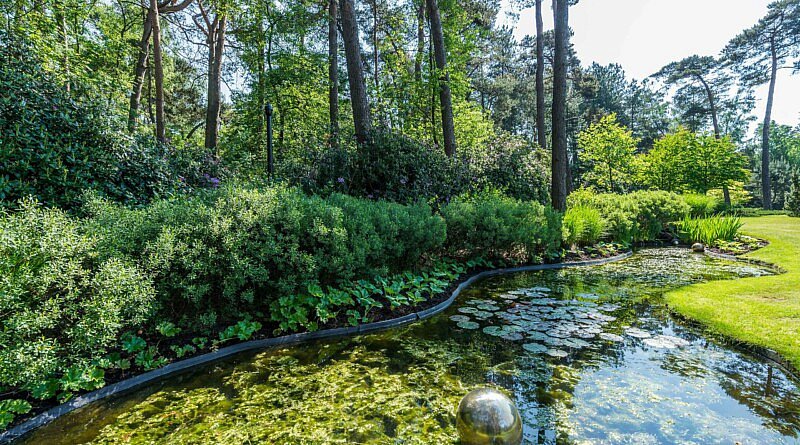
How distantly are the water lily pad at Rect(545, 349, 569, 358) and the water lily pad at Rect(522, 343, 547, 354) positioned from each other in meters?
0.05

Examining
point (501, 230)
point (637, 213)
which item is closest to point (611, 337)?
point (501, 230)

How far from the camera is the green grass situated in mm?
3246

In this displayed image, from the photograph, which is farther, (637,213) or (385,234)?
(637,213)

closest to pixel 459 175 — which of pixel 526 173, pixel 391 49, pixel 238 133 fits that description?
pixel 526 173

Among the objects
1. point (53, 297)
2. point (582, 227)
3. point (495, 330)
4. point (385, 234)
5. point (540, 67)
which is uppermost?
point (540, 67)

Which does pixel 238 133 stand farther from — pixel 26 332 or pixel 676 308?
pixel 676 308

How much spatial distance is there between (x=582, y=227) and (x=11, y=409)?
891 cm

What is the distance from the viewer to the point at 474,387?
107 inches

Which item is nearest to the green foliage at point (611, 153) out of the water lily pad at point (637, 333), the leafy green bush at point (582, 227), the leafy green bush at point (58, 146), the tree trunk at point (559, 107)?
the tree trunk at point (559, 107)

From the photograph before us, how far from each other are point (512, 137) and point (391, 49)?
8.40 m

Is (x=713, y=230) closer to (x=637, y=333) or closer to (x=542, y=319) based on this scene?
(x=637, y=333)

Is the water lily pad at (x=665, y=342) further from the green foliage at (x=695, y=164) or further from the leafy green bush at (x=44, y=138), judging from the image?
the green foliage at (x=695, y=164)

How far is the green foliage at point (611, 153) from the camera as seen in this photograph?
1639 cm

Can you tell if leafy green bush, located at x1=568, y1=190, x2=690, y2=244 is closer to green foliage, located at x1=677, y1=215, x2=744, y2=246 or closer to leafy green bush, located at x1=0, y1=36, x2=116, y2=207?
green foliage, located at x1=677, y1=215, x2=744, y2=246
